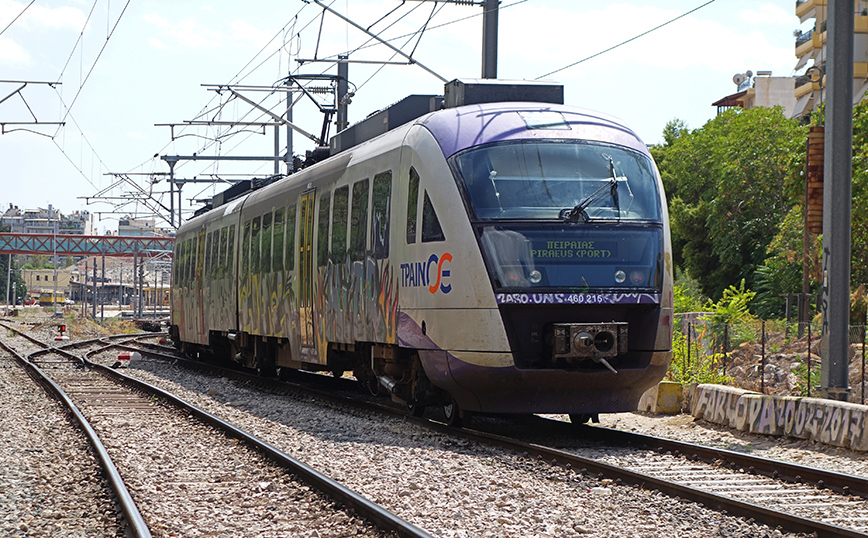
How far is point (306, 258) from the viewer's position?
1508cm

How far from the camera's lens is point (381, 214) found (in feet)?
39.7

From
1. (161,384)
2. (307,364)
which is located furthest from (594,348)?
(161,384)

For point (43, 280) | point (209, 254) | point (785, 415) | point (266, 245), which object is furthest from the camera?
point (43, 280)

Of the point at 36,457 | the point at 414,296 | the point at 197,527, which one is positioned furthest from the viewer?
the point at 414,296

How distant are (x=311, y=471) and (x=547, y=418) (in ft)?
17.4

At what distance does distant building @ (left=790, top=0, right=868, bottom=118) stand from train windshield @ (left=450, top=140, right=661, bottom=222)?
4966cm

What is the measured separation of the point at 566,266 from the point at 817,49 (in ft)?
210

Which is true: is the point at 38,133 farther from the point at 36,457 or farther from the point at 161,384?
the point at 36,457

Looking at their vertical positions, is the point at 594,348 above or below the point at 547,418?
above

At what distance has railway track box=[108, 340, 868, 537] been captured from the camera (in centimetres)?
670

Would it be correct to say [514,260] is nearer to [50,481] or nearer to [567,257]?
[567,257]

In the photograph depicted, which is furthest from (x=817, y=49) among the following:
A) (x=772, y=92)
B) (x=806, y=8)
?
(x=772, y=92)

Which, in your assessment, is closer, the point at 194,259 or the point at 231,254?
the point at 231,254

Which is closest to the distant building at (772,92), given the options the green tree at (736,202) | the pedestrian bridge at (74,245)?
the green tree at (736,202)
